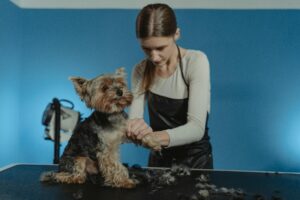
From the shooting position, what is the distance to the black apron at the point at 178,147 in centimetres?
175

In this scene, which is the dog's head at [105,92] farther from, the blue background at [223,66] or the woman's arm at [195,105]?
the blue background at [223,66]

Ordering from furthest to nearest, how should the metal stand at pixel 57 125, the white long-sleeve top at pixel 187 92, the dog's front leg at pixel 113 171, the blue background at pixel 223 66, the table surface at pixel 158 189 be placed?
the blue background at pixel 223 66 → the metal stand at pixel 57 125 → the white long-sleeve top at pixel 187 92 → the dog's front leg at pixel 113 171 → the table surface at pixel 158 189

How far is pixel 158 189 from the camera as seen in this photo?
133 cm

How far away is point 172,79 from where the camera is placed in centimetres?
170

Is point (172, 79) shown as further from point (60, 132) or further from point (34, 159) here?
point (34, 159)

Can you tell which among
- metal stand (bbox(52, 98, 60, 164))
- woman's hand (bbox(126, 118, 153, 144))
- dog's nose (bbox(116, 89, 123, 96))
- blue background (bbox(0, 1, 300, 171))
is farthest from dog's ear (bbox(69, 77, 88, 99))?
blue background (bbox(0, 1, 300, 171))

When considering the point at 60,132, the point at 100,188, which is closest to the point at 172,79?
the point at 100,188

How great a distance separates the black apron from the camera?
1751 millimetres

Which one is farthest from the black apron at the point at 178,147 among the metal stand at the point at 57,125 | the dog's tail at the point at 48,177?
the metal stand at the point at 57,125

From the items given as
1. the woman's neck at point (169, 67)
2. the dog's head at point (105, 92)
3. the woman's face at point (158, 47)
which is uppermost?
the woman's face at point (158, 47)

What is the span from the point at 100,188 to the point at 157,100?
541mm

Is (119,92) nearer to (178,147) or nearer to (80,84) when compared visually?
(80,84)

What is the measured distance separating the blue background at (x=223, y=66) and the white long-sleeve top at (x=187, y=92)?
166cm

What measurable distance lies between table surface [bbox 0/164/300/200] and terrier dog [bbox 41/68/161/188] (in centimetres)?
5
